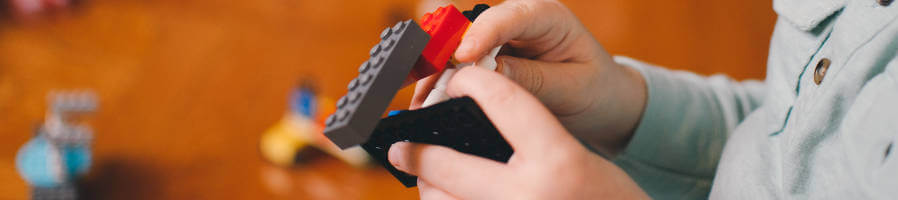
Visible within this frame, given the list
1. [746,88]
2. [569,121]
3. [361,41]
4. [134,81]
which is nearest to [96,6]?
[134,81]

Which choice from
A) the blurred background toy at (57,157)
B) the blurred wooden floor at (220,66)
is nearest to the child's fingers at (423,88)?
the blurred wooden floor at (220,66)

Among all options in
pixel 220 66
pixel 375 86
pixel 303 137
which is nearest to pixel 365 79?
pixel 375 86

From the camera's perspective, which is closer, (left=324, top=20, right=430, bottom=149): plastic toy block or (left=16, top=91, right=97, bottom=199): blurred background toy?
(left=324, top=20, right=430, bottom=149): plastic toy block

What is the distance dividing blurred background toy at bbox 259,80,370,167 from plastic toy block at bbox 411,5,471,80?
1.56 feet

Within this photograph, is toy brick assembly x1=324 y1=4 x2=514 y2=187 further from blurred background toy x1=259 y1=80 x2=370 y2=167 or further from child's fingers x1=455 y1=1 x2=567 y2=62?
blurred background toy x1=259 y1=80 x2=370 y2=167

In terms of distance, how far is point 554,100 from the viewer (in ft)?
1.64

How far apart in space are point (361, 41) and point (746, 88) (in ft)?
2.23

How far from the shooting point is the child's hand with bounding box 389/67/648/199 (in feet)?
1.03

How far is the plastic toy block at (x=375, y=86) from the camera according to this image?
321 mm

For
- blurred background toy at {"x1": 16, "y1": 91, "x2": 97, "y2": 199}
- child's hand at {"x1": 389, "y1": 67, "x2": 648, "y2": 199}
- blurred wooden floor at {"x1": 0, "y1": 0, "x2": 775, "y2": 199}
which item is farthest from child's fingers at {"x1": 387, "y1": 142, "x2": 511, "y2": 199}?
blurred background toy at {"x1": 16, "y1": 91, "x2": 97, "y2": 199}

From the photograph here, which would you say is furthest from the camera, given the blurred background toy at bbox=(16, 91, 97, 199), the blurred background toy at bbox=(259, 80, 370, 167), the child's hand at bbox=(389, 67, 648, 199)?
the blurred background toy at bbox=(259, 80, 370, 167)

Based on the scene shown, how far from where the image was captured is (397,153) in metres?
0.37

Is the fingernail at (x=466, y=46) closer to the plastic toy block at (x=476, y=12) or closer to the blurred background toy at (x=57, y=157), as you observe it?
the plastic toy block at (x=476, y=12)

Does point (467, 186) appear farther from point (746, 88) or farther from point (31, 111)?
point (31, 111)
